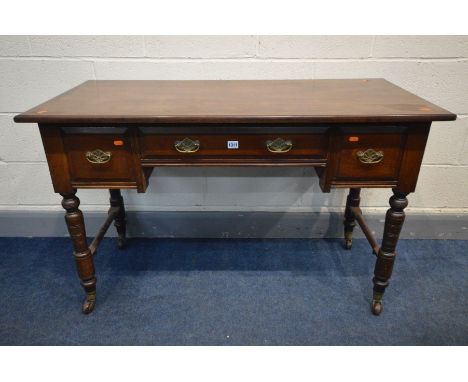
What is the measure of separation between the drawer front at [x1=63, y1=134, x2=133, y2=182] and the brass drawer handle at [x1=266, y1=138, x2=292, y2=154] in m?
0.49

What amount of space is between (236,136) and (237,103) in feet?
0.45

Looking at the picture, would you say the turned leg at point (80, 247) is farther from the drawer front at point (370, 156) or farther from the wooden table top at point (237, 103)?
the drawer front at point (370, 156)

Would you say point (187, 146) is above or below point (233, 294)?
above

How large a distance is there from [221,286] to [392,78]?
1.27m

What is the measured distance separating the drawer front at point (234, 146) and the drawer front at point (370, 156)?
0.27ft

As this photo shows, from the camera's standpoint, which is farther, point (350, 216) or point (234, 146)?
point (350, 216)

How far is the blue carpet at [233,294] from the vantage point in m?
1.53

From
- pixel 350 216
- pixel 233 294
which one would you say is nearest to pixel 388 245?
pixel 350 216

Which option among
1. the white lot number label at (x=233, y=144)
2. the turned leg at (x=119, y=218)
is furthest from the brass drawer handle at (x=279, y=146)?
the turned leg at (x=119, y=218)

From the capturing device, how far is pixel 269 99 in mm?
1414

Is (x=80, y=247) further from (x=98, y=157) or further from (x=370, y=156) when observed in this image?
(x=370, y=156)

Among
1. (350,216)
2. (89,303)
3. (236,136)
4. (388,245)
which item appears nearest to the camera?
(236,136)

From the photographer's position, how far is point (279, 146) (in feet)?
4.31

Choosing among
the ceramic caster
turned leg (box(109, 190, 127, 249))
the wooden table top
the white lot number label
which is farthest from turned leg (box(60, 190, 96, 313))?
the white lot number label
